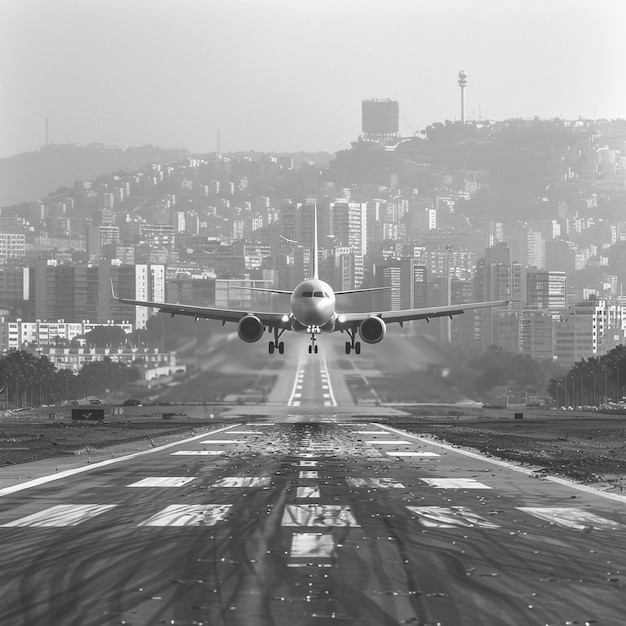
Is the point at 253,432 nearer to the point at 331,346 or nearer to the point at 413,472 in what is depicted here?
the point at 413,472

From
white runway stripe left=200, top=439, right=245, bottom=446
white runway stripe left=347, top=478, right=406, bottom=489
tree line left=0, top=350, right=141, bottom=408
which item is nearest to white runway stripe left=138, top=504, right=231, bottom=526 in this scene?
white runway stripe left=347, top=478, right=406, bottom=489

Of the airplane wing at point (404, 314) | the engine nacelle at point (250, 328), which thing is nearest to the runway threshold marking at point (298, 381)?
the airplane wing at point (404, 314)

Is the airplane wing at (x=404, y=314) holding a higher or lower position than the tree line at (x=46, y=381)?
higher

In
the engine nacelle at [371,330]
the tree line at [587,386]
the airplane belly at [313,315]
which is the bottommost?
the tree line at [587,386]

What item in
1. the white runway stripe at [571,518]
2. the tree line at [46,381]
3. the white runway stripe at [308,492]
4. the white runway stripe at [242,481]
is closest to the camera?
the white runway stripe at [571,518]

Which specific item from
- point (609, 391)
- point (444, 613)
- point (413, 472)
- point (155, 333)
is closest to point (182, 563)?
point (444, 613)

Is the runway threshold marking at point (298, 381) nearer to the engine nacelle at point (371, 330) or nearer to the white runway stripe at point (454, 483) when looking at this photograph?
the engine nacelle at point (371, 330)

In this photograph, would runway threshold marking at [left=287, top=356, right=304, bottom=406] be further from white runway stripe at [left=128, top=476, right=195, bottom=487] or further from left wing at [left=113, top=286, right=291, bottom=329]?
white runway stripe at [left=128, top=476, right=195, bottom=487]
